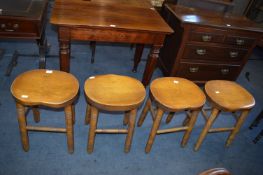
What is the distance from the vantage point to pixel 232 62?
2662mm

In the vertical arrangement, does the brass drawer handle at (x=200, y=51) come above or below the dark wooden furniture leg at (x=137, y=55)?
above

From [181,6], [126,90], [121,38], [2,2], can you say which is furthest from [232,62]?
[2,2]

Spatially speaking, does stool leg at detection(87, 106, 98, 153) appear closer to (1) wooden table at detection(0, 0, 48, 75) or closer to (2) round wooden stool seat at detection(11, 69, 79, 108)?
(2) round wooden stool seat at detection(11, 69, 79, 108)

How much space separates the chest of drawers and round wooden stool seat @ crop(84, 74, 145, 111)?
949 millimetres

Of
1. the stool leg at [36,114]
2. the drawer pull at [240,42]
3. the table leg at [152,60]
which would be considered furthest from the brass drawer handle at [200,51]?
the stool leg at [36,114]

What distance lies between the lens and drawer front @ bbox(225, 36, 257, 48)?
2.44m

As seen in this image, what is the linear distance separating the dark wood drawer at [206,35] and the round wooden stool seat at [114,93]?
972 millimetres

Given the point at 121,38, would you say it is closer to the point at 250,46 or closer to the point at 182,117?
the point at 182,117

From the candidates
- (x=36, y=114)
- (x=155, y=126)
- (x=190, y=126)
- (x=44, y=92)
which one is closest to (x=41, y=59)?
(x=36, y=114)

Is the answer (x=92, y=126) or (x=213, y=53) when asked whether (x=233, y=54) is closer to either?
(x=213, y=53)

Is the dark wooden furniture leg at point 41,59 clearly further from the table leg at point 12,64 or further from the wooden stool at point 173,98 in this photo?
the wooden stool at point 173,98

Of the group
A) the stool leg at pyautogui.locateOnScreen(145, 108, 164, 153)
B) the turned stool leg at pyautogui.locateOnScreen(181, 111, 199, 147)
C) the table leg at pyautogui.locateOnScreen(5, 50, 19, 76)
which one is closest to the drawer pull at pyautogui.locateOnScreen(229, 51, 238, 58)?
the turned stool leg at pyautogui.locateOnScreen(181, 111, 199, 147)

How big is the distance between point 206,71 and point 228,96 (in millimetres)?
842

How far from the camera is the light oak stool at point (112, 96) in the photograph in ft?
4.94
